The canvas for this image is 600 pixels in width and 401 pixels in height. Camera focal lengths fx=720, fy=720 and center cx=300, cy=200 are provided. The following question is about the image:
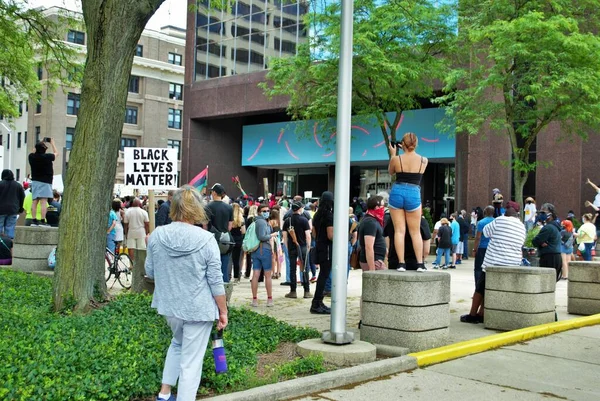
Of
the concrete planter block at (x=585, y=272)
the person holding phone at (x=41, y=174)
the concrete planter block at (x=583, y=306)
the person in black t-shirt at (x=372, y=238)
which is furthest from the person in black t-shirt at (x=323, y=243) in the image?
the person holding phone at (x=41, y=174)

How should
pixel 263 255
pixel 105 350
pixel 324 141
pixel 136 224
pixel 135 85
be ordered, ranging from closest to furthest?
pixel 105 350, pixel 263 255, pixel 136 224, pixel 324 141, pixel 135 85

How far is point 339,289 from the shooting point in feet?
26.0

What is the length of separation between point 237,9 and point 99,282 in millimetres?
38882

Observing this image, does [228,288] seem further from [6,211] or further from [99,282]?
[6,211]

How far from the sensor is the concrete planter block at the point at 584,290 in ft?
41.0

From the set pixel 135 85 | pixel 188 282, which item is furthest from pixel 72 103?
pixel 188 282

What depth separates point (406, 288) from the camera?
824 cm

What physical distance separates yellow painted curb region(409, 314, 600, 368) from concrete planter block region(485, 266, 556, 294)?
0.56m

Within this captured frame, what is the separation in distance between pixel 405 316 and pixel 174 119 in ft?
231

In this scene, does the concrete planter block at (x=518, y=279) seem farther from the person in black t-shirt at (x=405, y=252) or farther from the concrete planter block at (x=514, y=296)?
the person in black t-shirt at (x=405, y=252)

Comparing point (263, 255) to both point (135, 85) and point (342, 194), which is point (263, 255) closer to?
point (342, 194)

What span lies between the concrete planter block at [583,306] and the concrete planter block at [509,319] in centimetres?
246

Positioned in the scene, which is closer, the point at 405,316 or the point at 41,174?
the point at 405,316

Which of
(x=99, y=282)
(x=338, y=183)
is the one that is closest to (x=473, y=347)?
(x=338, y=183)
